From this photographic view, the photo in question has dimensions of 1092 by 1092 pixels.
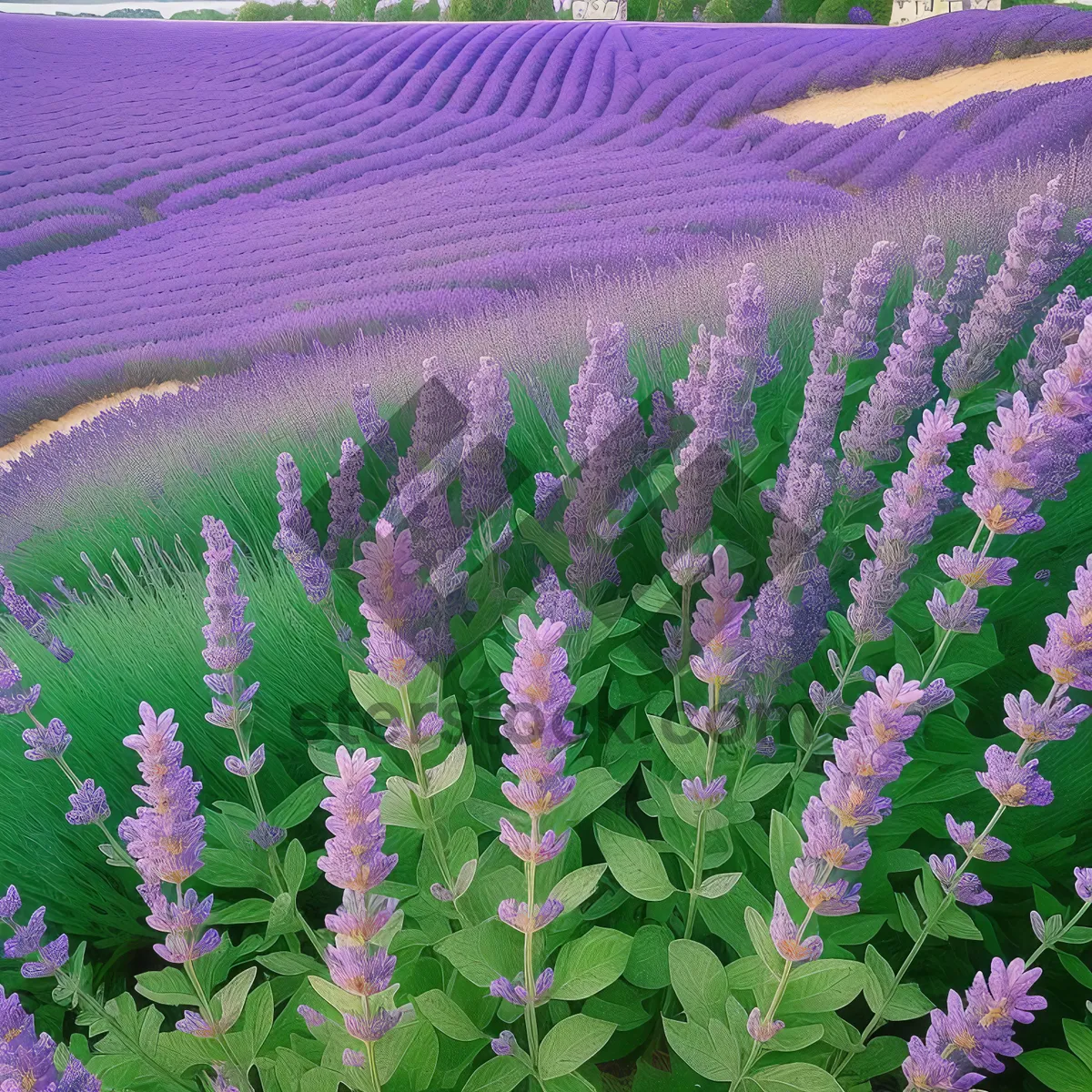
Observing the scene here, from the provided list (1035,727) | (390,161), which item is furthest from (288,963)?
(390,161)

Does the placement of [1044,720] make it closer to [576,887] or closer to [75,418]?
[576,887]

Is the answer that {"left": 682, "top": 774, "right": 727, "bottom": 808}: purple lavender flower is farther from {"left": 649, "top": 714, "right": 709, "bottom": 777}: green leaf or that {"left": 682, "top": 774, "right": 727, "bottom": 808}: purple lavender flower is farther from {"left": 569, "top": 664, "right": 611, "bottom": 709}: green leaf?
{"left": 569, "top": 664, "right": 611, "bottom": 709}: green leaf

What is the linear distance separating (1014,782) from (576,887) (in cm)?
27

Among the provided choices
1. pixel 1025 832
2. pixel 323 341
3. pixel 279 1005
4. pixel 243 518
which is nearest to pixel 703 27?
pixel 323 341

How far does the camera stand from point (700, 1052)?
19.5 inches

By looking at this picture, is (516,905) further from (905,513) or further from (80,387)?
(80,387)

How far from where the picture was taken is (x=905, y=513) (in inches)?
19.3

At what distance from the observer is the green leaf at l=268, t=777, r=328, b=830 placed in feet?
2.02

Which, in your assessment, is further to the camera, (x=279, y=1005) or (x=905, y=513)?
(x=279, y=1005)

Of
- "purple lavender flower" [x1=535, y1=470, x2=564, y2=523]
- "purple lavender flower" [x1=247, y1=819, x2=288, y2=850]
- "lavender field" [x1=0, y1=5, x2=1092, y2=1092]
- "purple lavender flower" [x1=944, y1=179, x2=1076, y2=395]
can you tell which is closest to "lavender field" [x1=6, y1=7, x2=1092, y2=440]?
"lavender field" [x1=0, y1=5, x2=1092, y2=1092]

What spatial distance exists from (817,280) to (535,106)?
70 cm

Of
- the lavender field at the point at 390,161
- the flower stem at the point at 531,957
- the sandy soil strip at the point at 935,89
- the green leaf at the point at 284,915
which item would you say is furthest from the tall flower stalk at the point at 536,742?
the sandy soil strip at the point at 935,89

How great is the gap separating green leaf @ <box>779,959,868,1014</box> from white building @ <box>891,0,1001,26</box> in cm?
152

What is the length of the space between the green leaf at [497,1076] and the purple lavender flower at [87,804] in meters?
0.35
